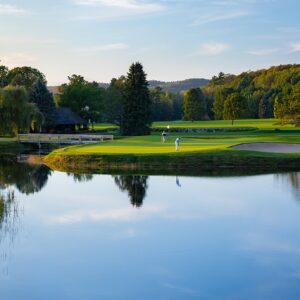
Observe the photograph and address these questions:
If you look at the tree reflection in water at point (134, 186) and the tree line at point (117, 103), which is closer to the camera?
the tree reflection in water at point (134, 186)

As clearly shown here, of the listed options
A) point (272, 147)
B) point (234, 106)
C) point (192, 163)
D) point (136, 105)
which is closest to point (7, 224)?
point (192, 163)

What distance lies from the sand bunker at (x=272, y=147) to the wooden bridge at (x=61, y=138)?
16.5m

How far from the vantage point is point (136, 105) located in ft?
209

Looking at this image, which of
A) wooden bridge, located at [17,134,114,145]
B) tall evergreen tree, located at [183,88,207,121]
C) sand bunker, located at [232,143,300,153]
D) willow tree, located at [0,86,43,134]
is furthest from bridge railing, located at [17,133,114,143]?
tall evergreen tree, located at [183,88,207,121]

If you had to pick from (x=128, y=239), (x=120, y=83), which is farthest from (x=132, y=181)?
(x=120, y=83)

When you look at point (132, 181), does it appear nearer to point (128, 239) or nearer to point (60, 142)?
point (128, 239)

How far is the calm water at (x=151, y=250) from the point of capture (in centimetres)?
1377

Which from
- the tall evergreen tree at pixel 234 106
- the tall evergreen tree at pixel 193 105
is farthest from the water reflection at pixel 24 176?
the tall evergreen tree at pixel 193 105

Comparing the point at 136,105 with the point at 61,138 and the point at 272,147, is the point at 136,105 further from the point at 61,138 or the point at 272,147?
the point at 272,147

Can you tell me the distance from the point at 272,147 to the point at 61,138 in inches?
920

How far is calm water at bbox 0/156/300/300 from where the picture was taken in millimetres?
13773

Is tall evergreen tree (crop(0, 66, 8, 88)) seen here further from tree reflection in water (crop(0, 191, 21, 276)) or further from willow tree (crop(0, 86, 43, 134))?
tree reflection in water (crop(0, 191, 21, 276))

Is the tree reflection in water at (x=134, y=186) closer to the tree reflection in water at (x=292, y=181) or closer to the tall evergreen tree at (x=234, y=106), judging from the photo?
the tree reflection in water at (x=292, y=181)

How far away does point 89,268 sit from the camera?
1516cm
